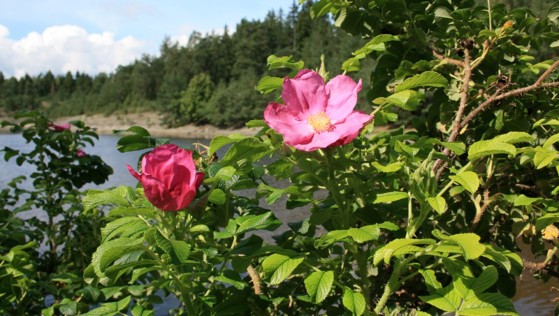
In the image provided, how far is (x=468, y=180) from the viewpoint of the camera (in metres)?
0.93

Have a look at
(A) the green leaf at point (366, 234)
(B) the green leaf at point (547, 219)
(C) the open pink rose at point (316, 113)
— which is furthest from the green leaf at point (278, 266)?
(B) the green leaf at point (547, 219)

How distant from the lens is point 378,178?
1.13 m

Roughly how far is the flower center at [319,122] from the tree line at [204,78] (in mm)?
50565

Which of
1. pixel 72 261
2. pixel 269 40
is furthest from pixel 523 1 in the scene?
pixel 72 261

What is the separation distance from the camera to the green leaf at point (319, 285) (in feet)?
2.95

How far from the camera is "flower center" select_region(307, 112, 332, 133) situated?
96 centimetres

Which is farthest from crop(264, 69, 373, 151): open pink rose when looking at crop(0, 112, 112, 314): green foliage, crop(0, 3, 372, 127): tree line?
crop(0, 3, 372, 127): tree line

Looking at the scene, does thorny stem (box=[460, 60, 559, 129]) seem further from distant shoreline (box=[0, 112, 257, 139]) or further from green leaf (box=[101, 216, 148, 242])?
distant shoreline (box=[0, 112, 257, 139])

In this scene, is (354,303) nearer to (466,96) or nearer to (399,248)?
(399,248)

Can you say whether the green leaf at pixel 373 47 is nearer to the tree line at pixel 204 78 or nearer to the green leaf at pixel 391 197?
the green leaf at pixel 391 197

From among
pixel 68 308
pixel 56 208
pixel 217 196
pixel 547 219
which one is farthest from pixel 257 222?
pixel 56 208

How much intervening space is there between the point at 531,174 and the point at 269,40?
75047mm

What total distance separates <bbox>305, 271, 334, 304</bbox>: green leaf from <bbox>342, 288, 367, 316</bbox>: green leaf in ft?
0.14

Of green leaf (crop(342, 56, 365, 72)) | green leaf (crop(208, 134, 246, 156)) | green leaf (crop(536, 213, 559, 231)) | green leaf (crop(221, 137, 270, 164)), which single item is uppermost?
green leaf (crop(342, 56, 365, 72))
